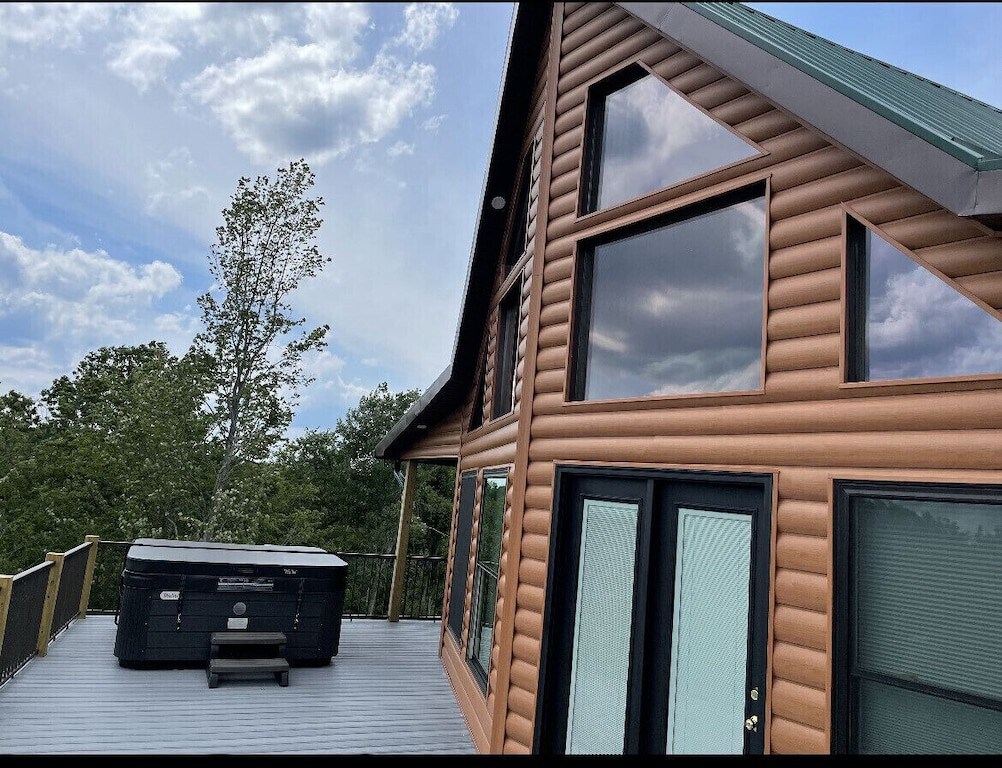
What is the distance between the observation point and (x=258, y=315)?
54.2ft

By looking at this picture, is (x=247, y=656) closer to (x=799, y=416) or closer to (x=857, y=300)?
(x=799, y=416)

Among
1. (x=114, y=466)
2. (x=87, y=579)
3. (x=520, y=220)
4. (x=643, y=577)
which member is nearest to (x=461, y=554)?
(x=520, y=220)

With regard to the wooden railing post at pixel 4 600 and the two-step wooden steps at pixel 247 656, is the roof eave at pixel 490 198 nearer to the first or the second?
the two-step wooden steps at pixel 247 656

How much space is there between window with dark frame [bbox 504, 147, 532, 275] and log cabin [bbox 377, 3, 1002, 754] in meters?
0.82

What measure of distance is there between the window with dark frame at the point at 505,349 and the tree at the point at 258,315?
35.4ft

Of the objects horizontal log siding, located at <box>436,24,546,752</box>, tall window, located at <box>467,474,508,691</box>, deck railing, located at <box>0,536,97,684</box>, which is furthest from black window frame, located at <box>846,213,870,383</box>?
deck railing, located at <box>0,536,97,684</box>

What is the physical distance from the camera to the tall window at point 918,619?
2.39 m

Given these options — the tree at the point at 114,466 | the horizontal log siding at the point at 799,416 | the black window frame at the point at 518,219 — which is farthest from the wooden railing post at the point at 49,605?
the tree at the point at 114,466

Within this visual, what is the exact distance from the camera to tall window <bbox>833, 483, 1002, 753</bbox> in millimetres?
2389

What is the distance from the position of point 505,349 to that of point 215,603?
382 centimetres

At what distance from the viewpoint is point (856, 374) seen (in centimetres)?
295

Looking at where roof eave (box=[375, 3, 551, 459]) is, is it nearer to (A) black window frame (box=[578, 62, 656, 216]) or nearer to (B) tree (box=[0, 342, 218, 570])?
(A) black window frame (box=[578, 62, 656, 216])

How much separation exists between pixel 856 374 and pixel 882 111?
1.11 m
